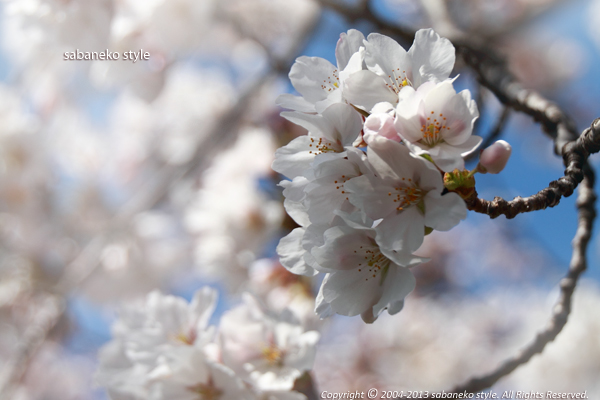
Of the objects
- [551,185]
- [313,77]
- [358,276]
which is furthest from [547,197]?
[313,77]

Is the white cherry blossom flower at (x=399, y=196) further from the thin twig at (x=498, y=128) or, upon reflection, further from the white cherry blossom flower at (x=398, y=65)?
the thin twig at (x=498, y=128)

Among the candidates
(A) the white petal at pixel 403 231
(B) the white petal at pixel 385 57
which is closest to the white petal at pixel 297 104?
(B) the white petal at pixel 385 57

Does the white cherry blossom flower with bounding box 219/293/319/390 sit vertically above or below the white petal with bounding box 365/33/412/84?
below

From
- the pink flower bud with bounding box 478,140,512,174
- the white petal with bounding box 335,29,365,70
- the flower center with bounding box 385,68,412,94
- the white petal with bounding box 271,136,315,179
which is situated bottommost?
the pink flower bud with bounding box 478,140,512,174

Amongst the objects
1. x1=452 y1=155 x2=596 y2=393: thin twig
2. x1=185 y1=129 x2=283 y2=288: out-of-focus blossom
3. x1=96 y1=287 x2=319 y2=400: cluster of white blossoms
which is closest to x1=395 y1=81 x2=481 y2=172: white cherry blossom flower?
x1=452 y1=155 x2=596 y2=393: thin twig

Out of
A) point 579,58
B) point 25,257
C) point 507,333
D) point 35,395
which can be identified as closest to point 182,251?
point 25,257

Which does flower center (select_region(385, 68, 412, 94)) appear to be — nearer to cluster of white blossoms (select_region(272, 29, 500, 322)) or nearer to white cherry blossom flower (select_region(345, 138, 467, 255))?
cluster of white blossoms (select_region(272, 29, 500, 322))

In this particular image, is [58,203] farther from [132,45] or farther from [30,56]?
[132,45]
